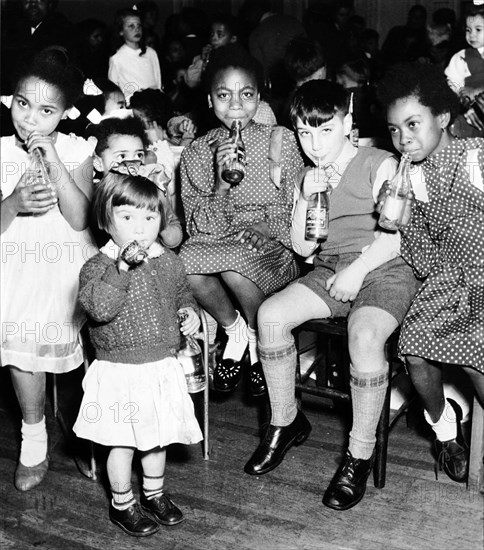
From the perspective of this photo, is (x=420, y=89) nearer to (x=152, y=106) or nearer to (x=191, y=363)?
(x=191, y=363)

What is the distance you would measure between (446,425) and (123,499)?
42.2 inches

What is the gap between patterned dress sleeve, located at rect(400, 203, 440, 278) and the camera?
2600 millimetres

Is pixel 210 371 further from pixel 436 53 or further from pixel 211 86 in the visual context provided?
pixel 436 53

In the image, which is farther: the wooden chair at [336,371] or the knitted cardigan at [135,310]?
the wooden chair at [336,371]

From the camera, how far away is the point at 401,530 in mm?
2367

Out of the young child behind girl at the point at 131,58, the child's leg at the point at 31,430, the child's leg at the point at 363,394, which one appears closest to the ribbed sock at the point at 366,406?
the child's leg at the point at 363,394

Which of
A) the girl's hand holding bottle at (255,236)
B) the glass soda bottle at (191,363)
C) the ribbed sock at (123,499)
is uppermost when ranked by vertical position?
the girl's hand holding bottle at (255,236)

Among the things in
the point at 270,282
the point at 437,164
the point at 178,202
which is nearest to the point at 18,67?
the point at 178,202

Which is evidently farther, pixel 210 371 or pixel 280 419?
pixel 210 371

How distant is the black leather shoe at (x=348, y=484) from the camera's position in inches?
98.2

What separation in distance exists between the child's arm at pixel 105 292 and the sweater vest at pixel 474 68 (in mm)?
2473

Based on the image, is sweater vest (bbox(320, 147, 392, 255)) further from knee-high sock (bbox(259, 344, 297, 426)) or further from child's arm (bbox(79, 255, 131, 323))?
child's arm (bbox(79, 255, 131, 323))

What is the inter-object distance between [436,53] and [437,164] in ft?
11.8

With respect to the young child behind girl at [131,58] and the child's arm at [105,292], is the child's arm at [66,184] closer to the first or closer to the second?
the child's arm at [105,292]
